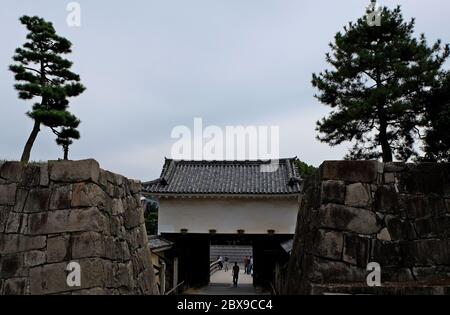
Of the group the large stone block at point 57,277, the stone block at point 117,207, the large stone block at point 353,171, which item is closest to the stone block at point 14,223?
the large stone block at point 57,277

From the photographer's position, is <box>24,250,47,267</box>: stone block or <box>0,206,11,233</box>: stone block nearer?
<box>24,250,47,267</box>: stone block

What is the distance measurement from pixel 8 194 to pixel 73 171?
1093 millimetres

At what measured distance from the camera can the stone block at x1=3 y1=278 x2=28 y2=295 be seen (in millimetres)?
5484

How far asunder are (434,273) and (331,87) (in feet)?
18.4

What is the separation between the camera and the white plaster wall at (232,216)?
651 inches

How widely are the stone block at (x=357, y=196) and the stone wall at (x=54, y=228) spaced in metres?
3.85

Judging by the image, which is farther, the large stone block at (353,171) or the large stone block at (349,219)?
the large stone block at (353,171)

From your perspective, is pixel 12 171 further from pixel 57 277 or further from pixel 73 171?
pixel 57 277

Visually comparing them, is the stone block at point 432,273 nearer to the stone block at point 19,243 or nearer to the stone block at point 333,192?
the stone block at point 333,192

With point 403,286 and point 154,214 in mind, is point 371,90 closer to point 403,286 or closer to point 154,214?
point 403,286

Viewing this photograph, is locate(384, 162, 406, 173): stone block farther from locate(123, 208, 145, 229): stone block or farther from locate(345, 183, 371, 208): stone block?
locate(123, 208, 145, 229): stone block

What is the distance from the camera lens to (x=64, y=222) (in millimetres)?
5590

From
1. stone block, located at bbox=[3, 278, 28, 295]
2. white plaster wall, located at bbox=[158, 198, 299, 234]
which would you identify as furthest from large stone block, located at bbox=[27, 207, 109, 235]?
white plaster wall, located at bbox=[158, 198, 299, 234]

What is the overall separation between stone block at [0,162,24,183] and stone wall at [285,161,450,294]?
4705mm
